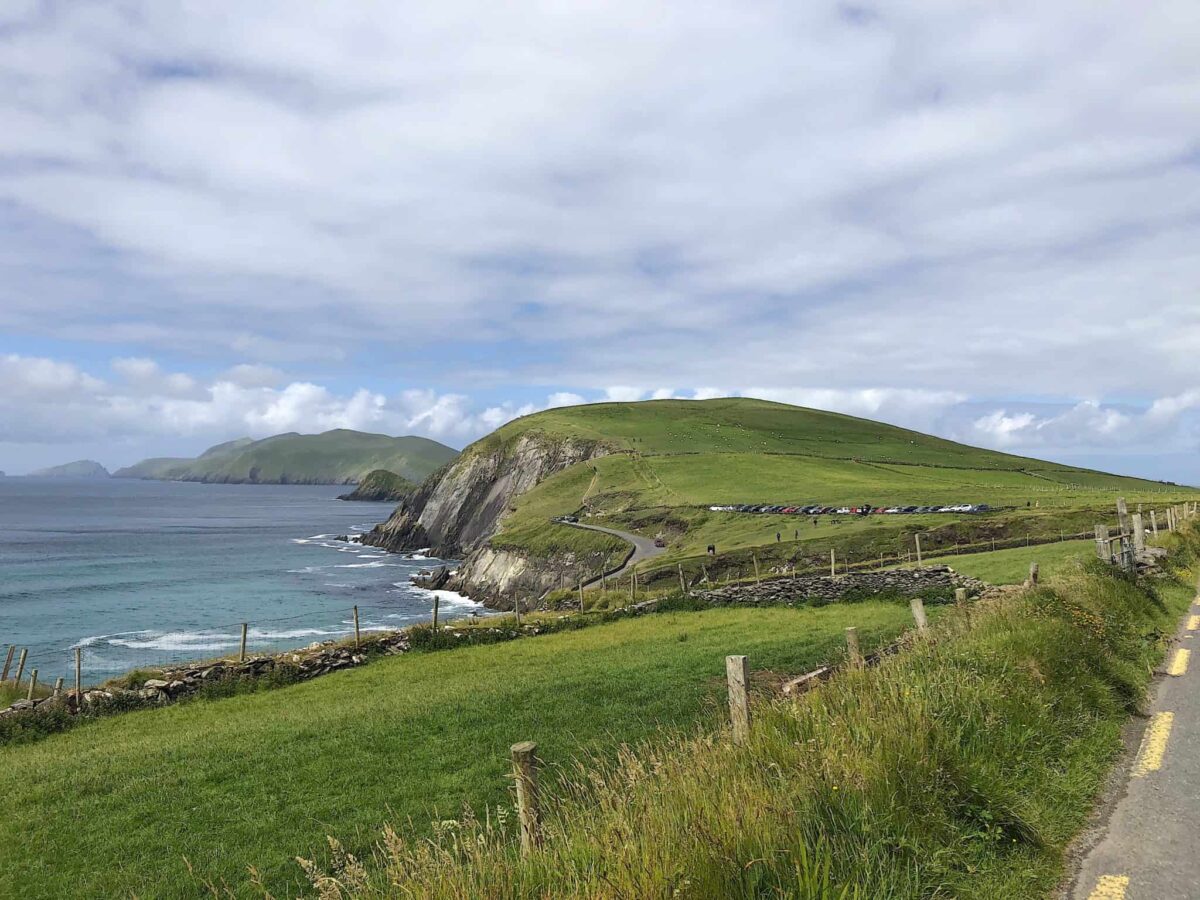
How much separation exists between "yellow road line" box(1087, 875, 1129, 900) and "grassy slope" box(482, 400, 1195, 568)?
59629 mm

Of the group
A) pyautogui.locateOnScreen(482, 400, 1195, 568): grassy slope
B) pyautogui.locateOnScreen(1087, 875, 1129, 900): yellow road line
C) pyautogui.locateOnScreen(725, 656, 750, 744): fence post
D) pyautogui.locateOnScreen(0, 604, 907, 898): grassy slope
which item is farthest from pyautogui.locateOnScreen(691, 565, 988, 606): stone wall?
pyautogui.locateOnScreen(1087, 875, 1129, 900): yellow road line

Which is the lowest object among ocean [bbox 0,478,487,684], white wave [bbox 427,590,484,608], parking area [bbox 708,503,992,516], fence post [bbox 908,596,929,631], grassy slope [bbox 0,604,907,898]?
white wave [bbox 427,590,484,608]

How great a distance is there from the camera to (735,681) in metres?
9.39

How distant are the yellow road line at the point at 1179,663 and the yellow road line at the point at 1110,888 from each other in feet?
34.6

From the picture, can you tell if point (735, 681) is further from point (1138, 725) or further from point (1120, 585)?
point (1120, 585)

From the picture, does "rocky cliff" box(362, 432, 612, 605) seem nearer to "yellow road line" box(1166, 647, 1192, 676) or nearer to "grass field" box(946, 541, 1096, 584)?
"grass field" box(946, 541, 1096, 584)

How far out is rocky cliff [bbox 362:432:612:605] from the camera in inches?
6048

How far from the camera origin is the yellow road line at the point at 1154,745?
401 inches

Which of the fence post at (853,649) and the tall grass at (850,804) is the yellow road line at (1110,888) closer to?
the tall grass at (850,804)

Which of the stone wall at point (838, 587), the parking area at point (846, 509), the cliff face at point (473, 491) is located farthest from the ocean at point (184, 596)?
the parking area at point (846, 509)

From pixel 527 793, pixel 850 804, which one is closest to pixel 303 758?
pixel 527 793

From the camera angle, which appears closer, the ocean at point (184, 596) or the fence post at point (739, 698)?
the fence post at point (739, 698)

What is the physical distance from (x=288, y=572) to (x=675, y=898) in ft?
Answer: 377

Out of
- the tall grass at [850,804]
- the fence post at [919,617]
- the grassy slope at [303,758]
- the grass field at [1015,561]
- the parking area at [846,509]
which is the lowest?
the grassy slope at [303,758]
